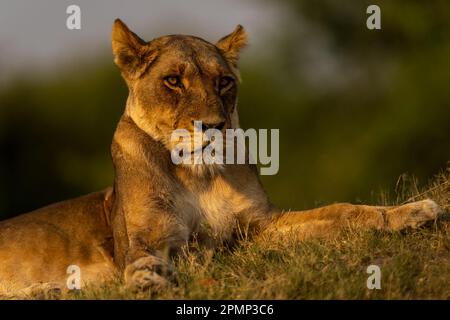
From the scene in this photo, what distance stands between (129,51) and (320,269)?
1.80 meters

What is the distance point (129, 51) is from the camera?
20.1ft

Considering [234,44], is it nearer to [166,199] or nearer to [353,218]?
[166,199]

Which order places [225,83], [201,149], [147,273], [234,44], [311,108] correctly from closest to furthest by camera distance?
[147,273], [201,149], [225,83], [234,44], [311,108]

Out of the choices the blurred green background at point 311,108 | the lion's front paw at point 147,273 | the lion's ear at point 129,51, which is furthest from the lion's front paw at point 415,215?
the blurred green background at point 311,108

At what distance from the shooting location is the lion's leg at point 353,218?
580 cm

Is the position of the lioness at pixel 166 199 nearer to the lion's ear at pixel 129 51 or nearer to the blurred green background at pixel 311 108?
the lion's ear at pixel 129 51

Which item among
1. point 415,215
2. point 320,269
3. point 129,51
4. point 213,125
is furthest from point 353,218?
point 129,51

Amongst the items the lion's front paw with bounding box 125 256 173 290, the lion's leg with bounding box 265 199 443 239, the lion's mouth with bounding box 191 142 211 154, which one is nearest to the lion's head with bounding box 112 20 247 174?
the lion's mouth with bounding box 191 142 211 154

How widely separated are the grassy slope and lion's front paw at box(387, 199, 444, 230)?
0.14 feet

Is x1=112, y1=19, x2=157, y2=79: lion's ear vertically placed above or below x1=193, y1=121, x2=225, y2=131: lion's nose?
above

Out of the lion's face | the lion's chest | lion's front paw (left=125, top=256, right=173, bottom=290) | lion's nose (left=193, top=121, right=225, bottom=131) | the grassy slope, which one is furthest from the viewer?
the lion's chest

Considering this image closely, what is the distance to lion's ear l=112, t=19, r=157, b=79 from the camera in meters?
6.11

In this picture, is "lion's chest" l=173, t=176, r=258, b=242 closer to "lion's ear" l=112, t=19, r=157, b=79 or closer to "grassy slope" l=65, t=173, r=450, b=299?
"grassy slope" l=65, t=173, r=450, b=299
